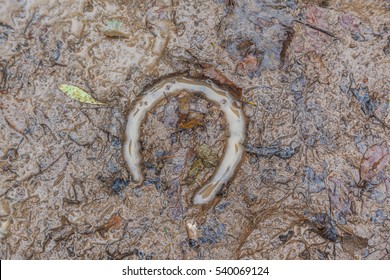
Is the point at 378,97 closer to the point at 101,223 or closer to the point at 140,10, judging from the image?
the point at 140,10

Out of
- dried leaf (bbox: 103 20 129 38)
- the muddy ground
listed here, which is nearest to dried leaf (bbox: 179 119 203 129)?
the muddy ground

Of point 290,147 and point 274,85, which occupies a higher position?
point 274,85

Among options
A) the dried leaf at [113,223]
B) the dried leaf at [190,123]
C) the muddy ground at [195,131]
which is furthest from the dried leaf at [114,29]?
the dried leaf at [113,223]

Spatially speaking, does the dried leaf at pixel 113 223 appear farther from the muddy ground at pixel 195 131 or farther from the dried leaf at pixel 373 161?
the dried leaf at pixel 373 161

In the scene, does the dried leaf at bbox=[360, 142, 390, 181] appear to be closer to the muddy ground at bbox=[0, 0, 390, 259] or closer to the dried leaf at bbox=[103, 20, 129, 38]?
the muddy ground at bbox=[0, 0, 390, 259]

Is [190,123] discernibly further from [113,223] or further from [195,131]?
[113,223]

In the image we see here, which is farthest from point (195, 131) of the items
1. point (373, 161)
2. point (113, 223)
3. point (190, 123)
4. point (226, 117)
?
point (373, 161)

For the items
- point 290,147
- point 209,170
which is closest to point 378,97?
point 290,147
